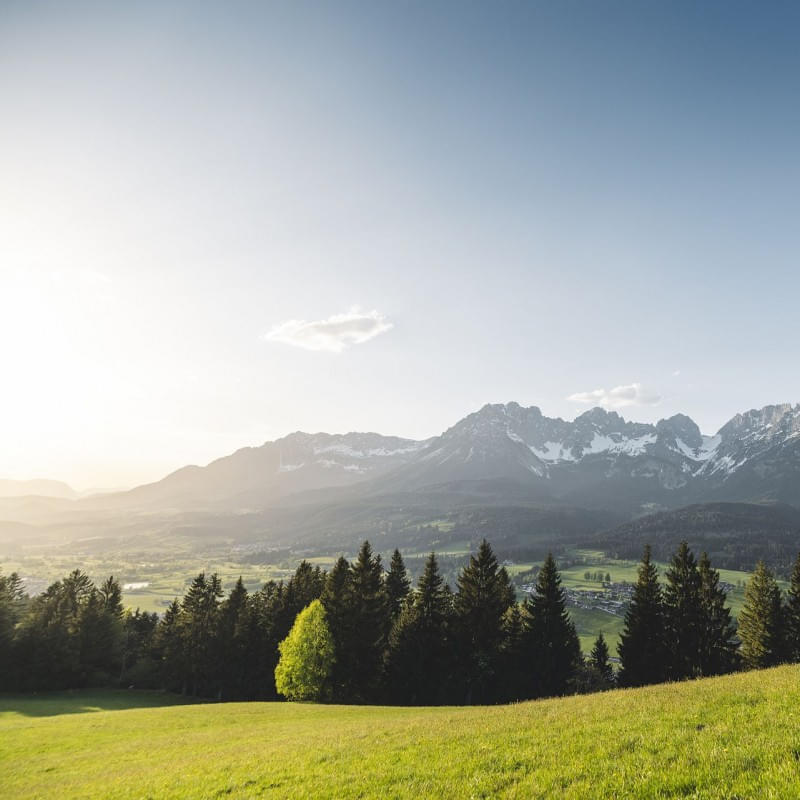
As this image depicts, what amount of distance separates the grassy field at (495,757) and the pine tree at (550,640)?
31.5 m

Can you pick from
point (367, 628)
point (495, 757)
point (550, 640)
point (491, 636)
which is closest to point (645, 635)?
point (550, 640)

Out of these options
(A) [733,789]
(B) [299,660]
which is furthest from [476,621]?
(A) [733,789]

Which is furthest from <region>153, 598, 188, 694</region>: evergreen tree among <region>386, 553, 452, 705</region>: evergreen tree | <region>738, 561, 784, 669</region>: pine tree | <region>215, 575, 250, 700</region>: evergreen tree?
<region>738, 561, 784, 669</region>: pine tree

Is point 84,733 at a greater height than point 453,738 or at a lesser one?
lesser

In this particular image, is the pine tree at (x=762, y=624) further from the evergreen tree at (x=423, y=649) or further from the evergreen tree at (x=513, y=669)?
the evergreen tree at (x=423, y=649)

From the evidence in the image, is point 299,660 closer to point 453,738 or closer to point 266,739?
point 266,739

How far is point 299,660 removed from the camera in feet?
169

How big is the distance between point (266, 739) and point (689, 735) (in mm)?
21747

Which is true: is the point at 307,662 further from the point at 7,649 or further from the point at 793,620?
the point at 793,620

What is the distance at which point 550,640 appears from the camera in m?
53.2

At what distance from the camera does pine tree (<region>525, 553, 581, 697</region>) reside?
172 ft

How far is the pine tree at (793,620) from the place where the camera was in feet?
175

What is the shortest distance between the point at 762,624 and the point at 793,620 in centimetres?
315

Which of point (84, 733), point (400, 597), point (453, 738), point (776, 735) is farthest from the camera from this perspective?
point (400, 597)
